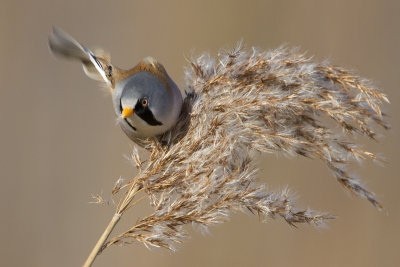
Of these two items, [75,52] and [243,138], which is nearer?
[243,138]

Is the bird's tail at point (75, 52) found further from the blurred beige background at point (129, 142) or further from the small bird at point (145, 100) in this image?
the blurred beige background at point (129, 142)

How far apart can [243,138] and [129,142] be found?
121 cm

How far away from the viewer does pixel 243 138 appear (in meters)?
1.06

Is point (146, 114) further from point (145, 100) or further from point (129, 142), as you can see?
point (129, 142)

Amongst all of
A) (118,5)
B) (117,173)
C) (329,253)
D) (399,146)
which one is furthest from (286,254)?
(118,5)

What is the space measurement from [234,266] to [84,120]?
0.87 meters

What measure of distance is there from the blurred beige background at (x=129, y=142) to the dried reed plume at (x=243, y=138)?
87 centimetres

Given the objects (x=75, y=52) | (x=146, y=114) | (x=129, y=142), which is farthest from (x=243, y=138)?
(x=129, y=142)

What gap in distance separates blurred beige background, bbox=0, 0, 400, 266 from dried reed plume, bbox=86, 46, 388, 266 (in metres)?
0.87

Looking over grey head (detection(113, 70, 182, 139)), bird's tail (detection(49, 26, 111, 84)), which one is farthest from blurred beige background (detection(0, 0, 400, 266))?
grey head (detection(113, 70, 182, 139))

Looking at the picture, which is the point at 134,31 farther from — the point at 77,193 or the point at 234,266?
the point at 234,266

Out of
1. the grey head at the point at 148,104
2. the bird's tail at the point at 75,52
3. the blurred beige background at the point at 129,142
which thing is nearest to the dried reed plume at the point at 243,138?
the grey head at the point at 148,104

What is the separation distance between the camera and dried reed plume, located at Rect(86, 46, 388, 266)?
0.96 metres

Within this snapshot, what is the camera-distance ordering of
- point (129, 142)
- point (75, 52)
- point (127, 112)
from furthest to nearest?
point (129, 142), point (75, 52), point (127, 112)
